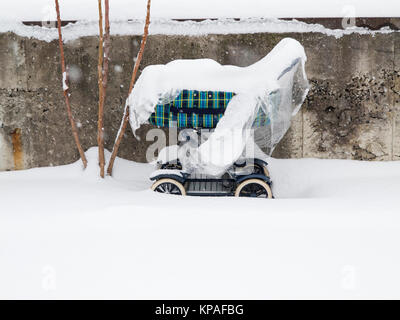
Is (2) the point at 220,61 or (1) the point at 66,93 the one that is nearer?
(1) the point at 66,93

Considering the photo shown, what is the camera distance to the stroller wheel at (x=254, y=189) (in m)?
3.92

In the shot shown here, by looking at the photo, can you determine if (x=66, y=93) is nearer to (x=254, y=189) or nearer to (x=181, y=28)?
(x=181, y=28)

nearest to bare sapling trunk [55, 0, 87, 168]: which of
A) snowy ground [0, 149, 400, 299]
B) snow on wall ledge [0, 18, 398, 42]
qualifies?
snow on wall ledge [0, 18, 398, 42]

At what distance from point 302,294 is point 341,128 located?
9.68ft

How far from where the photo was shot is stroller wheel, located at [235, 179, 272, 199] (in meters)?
3.92

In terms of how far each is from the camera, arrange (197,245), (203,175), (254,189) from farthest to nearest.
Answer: (203,175) < (254,189) < (197,245)

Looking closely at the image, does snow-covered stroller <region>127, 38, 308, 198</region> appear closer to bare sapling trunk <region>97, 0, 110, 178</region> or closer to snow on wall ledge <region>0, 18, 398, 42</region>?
bare sapling trunk <region>97, 0, 110, 178</region>

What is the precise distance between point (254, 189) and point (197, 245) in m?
1.38

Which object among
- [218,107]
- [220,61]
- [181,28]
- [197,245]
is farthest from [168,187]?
[181,28]

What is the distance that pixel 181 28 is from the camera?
4.70m

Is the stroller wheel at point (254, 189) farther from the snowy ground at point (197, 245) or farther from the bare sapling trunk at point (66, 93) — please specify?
the bare sapling trunk at point (66, 93)

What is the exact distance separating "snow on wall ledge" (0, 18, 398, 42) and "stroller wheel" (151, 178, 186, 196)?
69.9 inches

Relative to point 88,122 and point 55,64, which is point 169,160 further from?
point 55,64

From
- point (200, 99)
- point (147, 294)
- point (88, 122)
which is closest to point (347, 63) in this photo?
point (200, 99)
